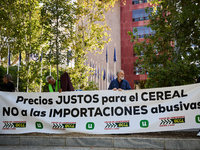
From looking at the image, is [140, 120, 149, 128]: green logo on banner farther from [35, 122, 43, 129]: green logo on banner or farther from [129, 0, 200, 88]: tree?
[35, 122, 43, 129]: green logo on banner

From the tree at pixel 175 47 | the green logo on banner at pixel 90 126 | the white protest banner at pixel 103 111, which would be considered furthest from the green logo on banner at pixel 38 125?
the tree at pixel 175 47

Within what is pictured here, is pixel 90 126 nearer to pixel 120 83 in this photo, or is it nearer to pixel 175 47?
pixel 120 83

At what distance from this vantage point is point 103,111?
6859 mm

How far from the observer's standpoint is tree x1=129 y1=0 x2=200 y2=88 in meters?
8.85

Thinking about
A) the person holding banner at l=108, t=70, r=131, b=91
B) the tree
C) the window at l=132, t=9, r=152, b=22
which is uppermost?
the window at l=132, t=9, r=152, b=22

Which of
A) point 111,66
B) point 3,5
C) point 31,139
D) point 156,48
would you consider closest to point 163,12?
point 156,48

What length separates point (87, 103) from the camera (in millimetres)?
6965

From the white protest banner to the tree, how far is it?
2425 mm

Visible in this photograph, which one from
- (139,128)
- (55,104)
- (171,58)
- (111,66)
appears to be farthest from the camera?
(111,66)

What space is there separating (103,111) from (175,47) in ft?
16.9

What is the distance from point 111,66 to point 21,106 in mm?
44083

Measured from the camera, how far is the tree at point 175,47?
8.85 metres

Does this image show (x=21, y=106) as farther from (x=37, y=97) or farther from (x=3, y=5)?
(x=3, y=5)

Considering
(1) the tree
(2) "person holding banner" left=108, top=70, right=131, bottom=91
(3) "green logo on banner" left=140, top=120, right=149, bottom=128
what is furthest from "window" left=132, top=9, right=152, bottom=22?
(3) "green logo on banner" left=140, top=120, right=149, bottom=128
